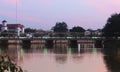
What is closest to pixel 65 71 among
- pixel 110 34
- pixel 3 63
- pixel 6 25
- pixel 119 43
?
pixel 3 63

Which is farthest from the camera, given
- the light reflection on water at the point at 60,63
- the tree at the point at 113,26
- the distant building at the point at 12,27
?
the distant building at the point at 12,27

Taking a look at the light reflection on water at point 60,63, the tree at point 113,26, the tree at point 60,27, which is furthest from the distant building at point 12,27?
the light reflection on water at point 60,63

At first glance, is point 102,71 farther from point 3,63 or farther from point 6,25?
point 6,25

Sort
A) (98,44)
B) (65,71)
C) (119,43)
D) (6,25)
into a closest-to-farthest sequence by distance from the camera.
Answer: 1. (65,71)
2. (119,43)
3. (98,44)
4. (6,25)

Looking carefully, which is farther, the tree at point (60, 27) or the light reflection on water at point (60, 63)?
the tree at point (60, 27)

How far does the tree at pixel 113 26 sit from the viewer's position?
95.7m

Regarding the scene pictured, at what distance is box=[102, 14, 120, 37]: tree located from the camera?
95725 millimetres

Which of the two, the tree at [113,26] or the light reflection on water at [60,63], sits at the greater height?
the tree at [113,26]

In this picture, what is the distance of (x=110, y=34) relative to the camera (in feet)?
325

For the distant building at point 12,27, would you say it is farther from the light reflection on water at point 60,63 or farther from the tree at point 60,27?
the light reflection on water at point 60,63

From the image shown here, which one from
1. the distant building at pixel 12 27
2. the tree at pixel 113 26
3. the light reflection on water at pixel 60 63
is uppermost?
the distant building at pixel 12 27

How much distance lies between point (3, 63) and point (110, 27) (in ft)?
311

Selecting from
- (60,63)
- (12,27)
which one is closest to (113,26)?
(60,63)

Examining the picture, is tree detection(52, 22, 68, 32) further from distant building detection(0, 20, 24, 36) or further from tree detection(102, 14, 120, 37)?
tree detection(102, 14, 120, 37)
